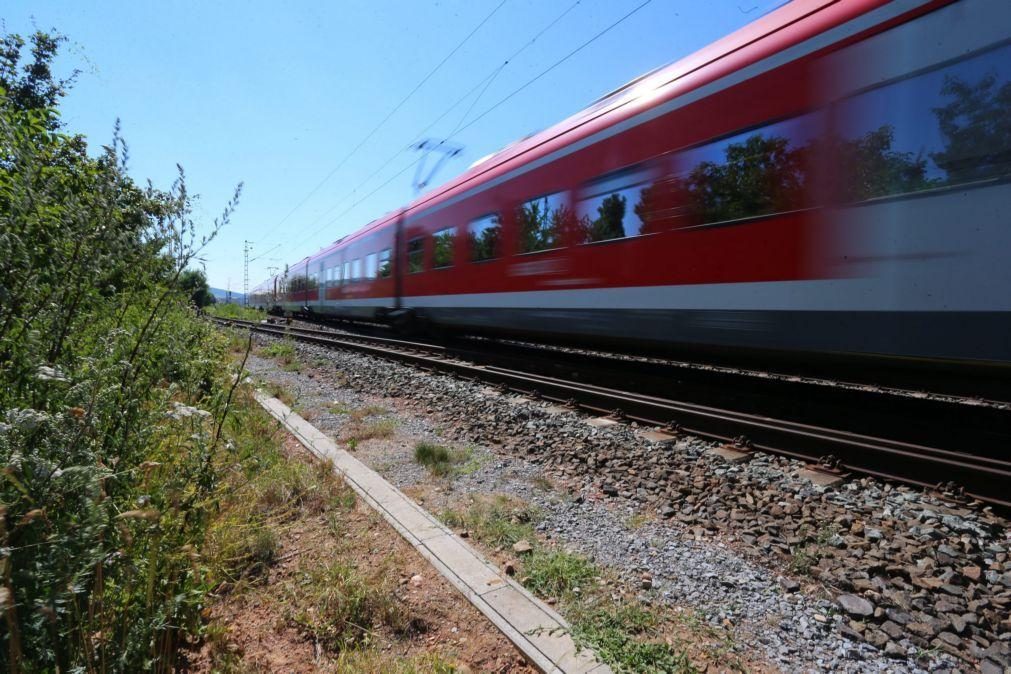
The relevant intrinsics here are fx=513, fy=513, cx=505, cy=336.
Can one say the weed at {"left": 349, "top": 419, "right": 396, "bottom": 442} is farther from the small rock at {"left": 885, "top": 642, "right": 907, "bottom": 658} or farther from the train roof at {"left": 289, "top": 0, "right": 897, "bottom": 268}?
the train roof at {"left": 289, "top": 0, "right": 897, "bottom": 268}

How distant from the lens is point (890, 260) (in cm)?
377

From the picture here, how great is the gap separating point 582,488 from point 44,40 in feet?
58.6

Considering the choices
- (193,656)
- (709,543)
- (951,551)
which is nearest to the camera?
(193,656)

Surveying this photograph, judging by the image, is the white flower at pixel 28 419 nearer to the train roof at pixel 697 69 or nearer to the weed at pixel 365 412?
the weed at pixel 365 412

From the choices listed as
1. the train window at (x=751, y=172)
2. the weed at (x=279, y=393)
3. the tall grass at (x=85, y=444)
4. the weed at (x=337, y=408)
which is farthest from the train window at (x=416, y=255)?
the tall grass at (x=85, y=444)

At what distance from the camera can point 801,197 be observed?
4254 millimetres

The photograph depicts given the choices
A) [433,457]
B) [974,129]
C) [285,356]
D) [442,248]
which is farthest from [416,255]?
[974,129]

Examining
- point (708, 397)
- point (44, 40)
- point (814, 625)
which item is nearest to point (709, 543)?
point (814, 625)

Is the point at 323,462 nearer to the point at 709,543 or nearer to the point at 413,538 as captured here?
the point at 413,538

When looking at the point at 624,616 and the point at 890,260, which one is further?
the point at 890,260

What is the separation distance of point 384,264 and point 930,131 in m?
11.6

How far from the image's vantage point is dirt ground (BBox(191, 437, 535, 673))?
192 centimetres

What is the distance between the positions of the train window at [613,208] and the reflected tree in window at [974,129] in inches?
101

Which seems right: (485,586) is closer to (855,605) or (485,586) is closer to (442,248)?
(855,605)
